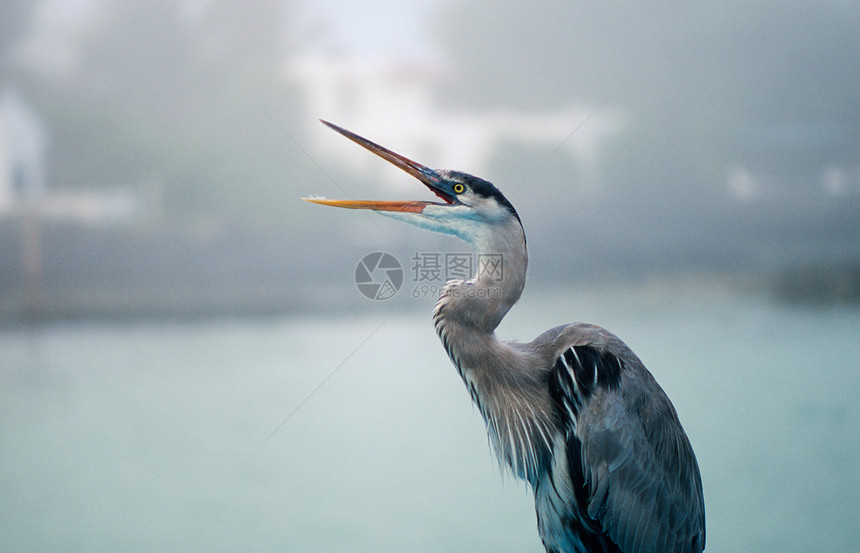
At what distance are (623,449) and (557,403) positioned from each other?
0.72ft

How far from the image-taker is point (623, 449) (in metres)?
1.80

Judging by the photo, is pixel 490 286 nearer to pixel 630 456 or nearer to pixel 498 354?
pixel 498 354

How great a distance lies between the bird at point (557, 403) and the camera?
1.81 metres

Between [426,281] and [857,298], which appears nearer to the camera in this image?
[426,281]

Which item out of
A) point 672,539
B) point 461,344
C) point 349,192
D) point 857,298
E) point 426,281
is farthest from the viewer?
point 857,298

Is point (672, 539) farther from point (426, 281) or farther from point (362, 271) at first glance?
point (362, 271)

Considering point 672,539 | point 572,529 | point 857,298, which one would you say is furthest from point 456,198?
point 857,298

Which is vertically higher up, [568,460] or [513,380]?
[513,380]

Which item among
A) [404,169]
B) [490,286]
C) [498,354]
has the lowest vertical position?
[498,354]

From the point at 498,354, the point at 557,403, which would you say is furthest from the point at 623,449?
the point at 498,354

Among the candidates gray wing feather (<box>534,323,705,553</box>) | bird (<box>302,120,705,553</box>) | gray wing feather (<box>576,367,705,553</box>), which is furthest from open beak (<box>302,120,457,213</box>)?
gray wing feather (<box>576,367,705,553</box>)

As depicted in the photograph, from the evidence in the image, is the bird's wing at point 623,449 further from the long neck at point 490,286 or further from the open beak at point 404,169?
the open beak at point 404,169

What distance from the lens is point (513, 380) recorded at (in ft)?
6.20

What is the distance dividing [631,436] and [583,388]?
0.18 m
